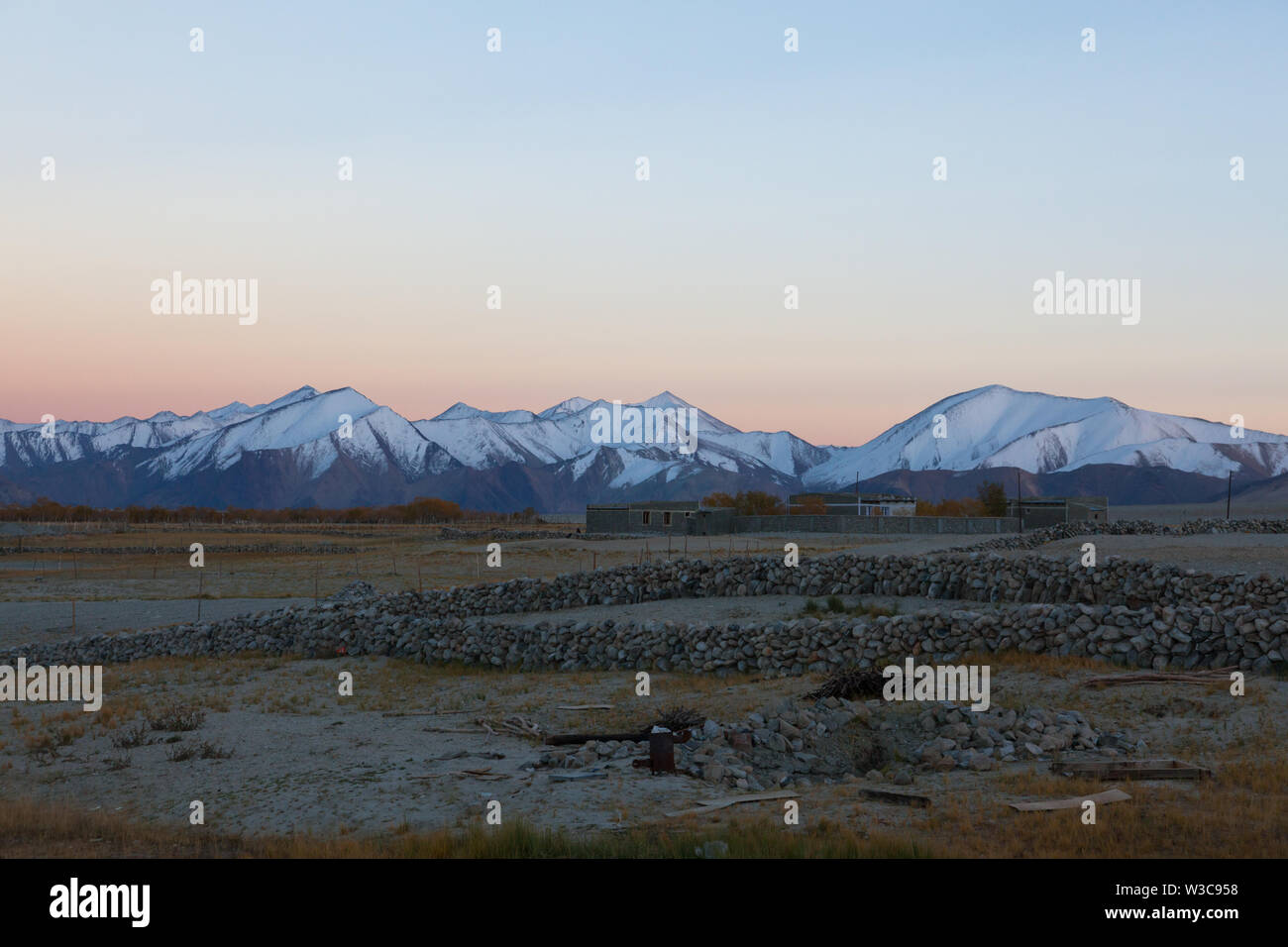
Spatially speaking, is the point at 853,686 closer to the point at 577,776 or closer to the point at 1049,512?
the point at 577,776

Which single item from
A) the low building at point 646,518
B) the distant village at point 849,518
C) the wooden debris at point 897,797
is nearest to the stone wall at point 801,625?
the wooden debris at point 897,797

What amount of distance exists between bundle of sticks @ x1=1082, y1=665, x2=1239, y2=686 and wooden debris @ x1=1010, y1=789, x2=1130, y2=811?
5.84m

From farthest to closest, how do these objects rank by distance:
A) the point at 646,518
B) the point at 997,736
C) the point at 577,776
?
the point at 646,518 < the point at 997,736 < the point at 577,776

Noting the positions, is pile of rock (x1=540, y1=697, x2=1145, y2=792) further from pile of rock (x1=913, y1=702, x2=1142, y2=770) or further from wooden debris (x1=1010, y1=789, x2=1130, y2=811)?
wooden debris (x1=1010, y1=789, x2=1130, y2=811)

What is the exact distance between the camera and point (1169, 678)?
1456 centimetres

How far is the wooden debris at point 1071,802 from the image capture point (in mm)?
8859

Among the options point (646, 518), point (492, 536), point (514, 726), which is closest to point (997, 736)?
point (514, 726)

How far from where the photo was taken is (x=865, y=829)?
8609 millimetres

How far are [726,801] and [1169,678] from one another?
8.33 meters

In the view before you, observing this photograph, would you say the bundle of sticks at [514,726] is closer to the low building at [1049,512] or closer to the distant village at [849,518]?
the distant village at [849,518]
